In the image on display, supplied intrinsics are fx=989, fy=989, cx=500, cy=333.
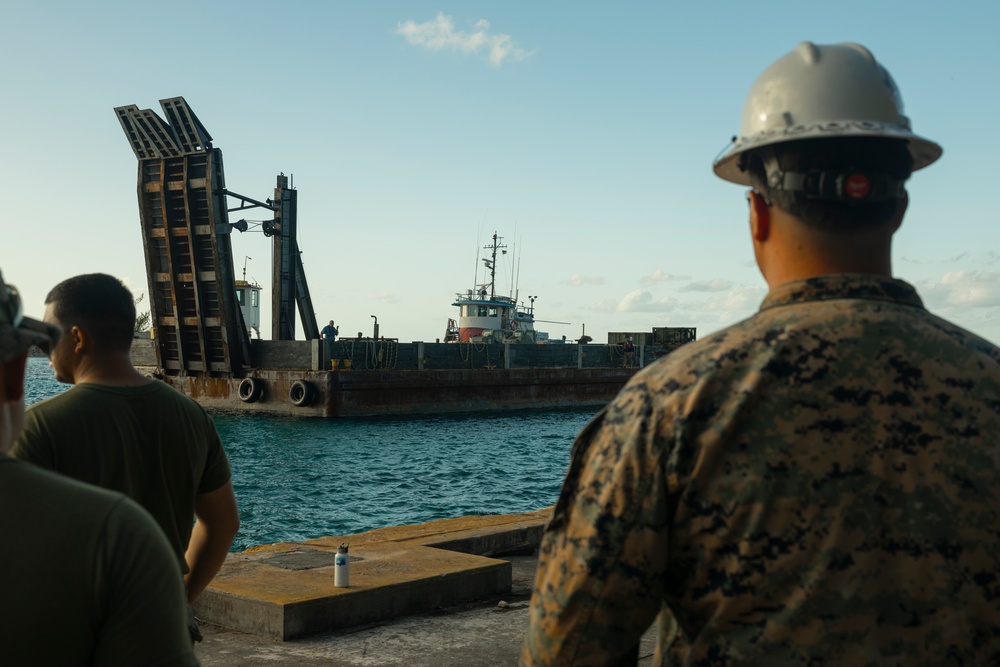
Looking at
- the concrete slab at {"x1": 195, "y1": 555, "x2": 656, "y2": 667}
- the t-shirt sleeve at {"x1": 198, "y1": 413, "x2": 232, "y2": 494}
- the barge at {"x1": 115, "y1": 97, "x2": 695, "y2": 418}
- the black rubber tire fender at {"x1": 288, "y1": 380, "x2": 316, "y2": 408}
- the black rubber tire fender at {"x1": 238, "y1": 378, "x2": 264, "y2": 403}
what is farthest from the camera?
the black rubber tire fender at {"x1": 238, "y1": 378, "x2": 264, "y2": 403}

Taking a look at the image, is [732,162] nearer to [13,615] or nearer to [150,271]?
[13,615]

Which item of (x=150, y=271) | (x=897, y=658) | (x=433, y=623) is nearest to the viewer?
(x=897, y=658)

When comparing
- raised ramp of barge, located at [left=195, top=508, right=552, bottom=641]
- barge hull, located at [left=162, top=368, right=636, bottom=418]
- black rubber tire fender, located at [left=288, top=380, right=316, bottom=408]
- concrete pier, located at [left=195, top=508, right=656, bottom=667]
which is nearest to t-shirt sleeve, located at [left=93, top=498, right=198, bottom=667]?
concrete pier, located at [left=195, top=508, right=656, bottom=667]

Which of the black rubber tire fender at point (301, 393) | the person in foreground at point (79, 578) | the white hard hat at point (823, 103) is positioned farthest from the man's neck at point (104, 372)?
the black rubber tire fender at point (301, 393)

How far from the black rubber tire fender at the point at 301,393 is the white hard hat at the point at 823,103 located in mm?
30213

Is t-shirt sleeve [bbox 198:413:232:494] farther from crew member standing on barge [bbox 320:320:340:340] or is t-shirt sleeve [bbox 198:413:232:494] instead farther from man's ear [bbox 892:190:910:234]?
crew member standing on barge [bbox 320:320:340:340]

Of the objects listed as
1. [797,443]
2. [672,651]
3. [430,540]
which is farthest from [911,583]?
[430,540]

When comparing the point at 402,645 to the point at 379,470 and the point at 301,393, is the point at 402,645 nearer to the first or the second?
the point at 379,470

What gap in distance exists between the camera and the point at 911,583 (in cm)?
135

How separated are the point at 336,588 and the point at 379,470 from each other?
16903 mm

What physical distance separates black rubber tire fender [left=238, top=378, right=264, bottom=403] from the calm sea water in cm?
62

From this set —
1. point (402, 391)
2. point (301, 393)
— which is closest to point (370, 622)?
point (301, 393)

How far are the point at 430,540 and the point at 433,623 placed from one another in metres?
1.87

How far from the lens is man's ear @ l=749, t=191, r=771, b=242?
1552 millimetres
